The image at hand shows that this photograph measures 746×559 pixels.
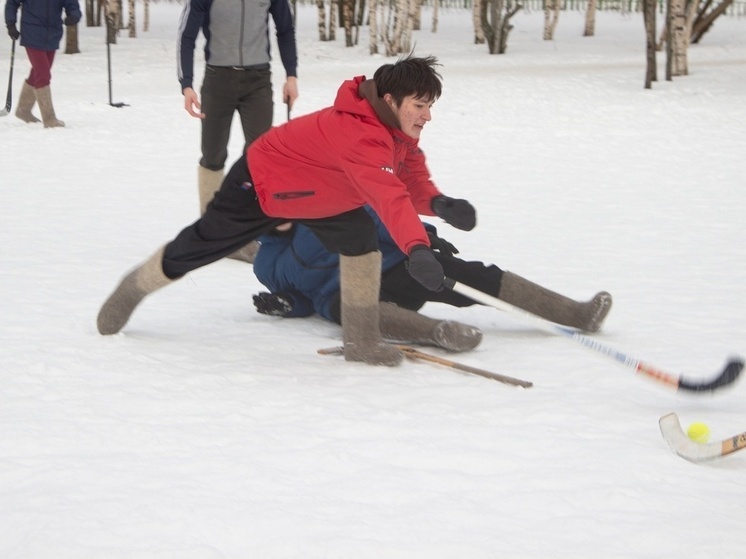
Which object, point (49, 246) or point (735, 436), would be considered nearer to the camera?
point (735, 436)

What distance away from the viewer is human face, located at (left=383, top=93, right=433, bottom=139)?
374cm

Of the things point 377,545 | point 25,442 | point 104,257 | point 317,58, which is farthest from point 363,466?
point 317,58

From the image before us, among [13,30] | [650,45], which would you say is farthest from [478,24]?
[13,30]

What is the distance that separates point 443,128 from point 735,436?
326 inches

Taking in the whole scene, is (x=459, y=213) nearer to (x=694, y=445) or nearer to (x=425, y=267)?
(x=425, y=267)

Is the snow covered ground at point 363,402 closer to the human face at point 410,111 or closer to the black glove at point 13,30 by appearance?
the human face at point 410,111

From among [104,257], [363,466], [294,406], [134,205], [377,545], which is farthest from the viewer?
[134,205]

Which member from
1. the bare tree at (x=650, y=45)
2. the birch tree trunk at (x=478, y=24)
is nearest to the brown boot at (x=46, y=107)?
the bare tree at (x=650, y=45)

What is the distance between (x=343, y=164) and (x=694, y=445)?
1.51 metres

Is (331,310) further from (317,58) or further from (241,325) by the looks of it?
(317,58)

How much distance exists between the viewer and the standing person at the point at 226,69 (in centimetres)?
601

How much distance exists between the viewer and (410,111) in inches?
148

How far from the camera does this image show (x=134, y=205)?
7574mm

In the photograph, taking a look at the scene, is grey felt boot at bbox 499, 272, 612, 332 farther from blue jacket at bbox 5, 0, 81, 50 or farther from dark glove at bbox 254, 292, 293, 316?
blue jacket at bbox 5, 0, 81, 50
